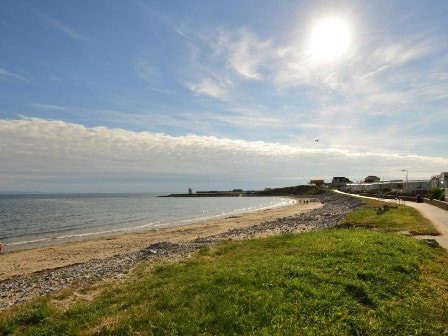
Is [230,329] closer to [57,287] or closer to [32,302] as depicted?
[32,302]

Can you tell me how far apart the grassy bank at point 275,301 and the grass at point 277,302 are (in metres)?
0.03

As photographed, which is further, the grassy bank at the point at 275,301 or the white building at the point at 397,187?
the white building at the point at 397,187

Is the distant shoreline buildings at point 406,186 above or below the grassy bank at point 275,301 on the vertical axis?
above

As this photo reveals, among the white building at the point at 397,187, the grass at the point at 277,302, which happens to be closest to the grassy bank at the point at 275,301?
the grass at the point at 277,302

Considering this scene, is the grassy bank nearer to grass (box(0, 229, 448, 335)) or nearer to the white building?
grass (box(0, 229, 448, 335))

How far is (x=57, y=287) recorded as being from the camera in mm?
15367

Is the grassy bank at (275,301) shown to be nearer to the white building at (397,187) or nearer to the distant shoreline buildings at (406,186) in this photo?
the distant shoreline buildings at (406,186)

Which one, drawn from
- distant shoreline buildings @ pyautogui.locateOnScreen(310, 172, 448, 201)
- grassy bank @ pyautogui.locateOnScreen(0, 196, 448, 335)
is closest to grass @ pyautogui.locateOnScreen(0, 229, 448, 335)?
grassy bank @ pyautogui.locateOnScreen(0, 196, 448, 335)

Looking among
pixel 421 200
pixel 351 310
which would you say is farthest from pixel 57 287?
pixel 421 200

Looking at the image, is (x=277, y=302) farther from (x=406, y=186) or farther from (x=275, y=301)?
(x=406, y=186)

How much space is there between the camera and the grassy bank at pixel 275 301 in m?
8.57

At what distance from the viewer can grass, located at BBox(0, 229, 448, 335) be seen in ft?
28.1

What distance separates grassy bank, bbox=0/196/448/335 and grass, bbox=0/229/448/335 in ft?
0.09

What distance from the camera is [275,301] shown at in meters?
9.55
